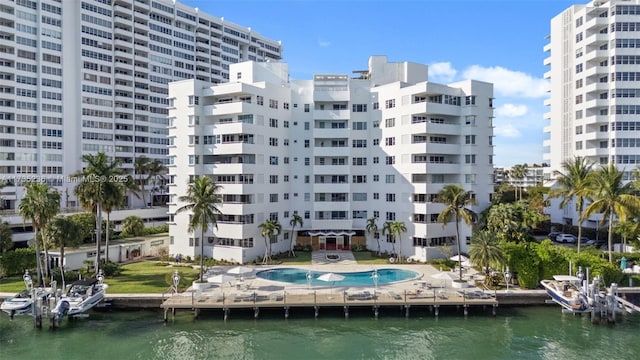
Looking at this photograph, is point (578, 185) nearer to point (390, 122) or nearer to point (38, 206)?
point (390, 122)

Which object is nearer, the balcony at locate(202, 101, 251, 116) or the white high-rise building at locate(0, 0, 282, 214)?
the balcony at locate(202, 101, 251, 116)

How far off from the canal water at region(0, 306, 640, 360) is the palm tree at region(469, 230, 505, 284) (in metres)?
4.66

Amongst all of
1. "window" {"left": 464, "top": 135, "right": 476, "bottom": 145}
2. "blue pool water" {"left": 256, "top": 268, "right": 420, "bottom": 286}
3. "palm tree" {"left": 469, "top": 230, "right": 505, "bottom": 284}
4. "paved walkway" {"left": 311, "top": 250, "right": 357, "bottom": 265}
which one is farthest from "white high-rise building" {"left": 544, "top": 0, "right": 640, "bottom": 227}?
"paved walkway" {"left": 311, "top": 250, "right": 357, "bottom": 265}

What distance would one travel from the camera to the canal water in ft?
103

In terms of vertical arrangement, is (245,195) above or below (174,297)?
above

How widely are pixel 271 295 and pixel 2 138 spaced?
76.8 meters

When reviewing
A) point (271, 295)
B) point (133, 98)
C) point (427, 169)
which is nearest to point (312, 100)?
point (427, 169)

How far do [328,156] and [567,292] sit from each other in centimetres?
3549

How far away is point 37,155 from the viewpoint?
89.4 m

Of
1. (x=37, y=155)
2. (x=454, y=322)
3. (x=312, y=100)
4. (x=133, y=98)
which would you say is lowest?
(x=454, y=322)

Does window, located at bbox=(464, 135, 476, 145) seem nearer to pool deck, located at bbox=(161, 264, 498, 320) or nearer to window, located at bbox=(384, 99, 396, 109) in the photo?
window, located at bbox=(384, 99, 396, 109)

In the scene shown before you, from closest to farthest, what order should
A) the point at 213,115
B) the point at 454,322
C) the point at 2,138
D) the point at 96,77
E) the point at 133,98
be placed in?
the point at 454,322
the point at 213,115
the point at 2,138
the point at 96,77
the point at 133,98

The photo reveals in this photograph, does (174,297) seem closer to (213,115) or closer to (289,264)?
(289,264)

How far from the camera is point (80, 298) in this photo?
1500 inches
